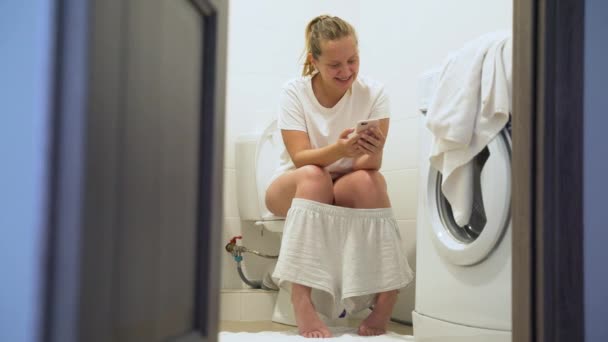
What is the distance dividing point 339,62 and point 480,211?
25.2 inches

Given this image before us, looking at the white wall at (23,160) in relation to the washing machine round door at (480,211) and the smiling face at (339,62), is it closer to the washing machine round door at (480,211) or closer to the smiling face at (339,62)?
the washing machine round door at (480,211)

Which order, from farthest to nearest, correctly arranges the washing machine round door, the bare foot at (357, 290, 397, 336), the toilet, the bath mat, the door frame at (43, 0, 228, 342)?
the toilet
the bare foot at (357, 290, 397, 336)
the bath mat
the washing machine round door
the door frame at (43, 0, 228, 342)

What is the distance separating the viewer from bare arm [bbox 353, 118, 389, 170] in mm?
2016

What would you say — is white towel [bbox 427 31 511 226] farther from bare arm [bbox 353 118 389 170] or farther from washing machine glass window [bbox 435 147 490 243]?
bare arm [bbox 353 118 389 170]

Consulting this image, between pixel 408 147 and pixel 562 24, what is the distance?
136 cm

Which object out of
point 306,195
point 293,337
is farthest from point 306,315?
point 306,195

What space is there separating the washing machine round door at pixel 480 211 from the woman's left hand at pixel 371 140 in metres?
0.20

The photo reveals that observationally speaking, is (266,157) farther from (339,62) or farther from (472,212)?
(472,212)

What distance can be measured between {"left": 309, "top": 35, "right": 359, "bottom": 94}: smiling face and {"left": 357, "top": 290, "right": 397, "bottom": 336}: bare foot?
2.10 feet

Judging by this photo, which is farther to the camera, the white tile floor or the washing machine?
the white tile floor

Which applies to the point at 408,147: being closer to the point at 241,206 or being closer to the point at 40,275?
the point at 241,206

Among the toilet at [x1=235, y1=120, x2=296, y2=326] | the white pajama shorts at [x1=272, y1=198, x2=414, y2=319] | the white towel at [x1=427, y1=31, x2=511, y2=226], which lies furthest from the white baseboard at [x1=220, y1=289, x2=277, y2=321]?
the white towel at [x1=427, y1=31, x2=511, y2=226]

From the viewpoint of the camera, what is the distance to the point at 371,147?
204cm

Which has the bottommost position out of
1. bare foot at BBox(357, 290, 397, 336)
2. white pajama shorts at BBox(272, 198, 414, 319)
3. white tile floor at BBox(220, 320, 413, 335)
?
white tile floor at BBox(220, 320, 413, 335)
